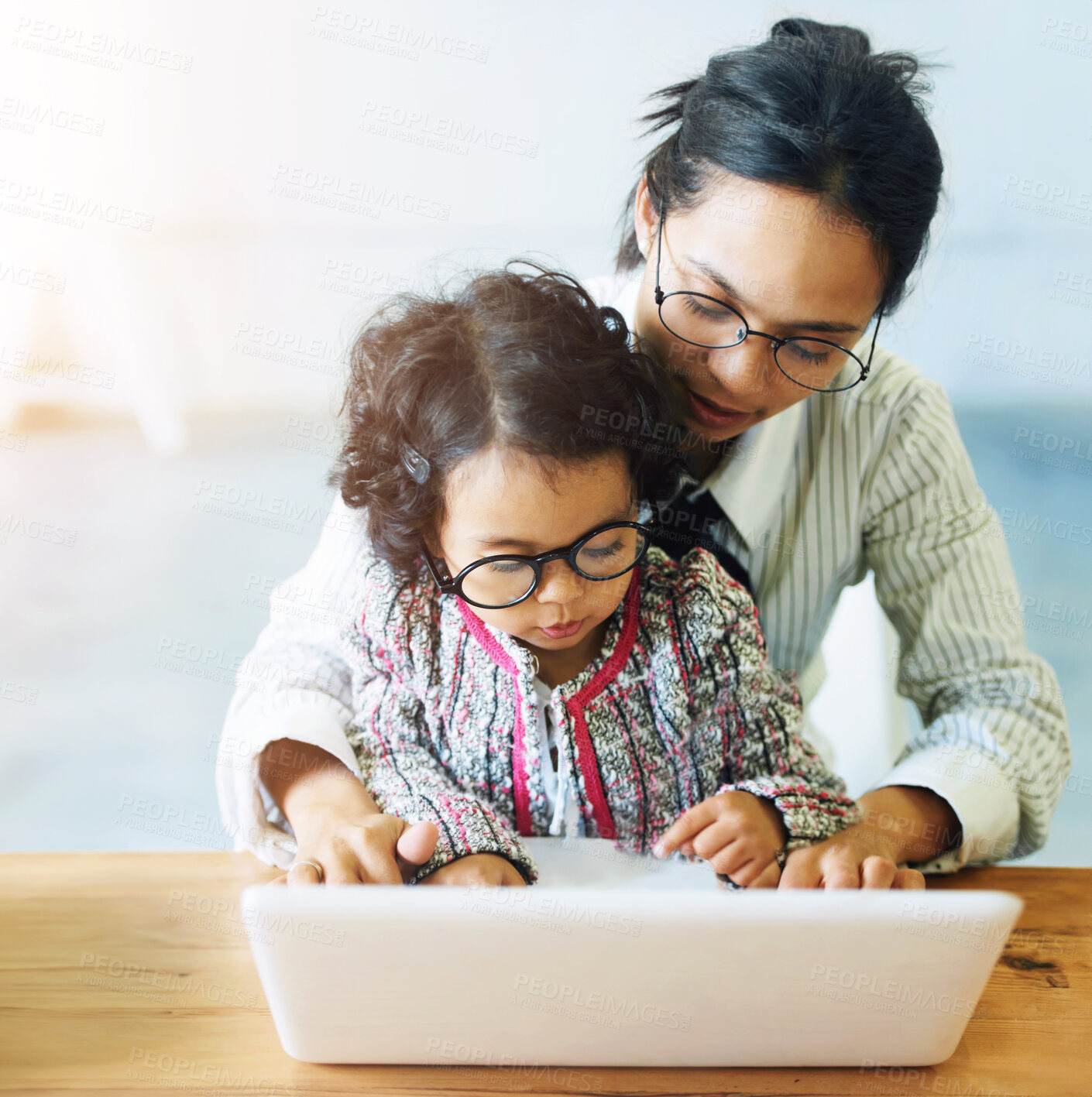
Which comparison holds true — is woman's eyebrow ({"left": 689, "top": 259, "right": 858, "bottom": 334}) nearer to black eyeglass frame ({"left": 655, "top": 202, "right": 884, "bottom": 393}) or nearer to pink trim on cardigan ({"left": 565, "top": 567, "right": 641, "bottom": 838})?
black eyeglass frame ({"left": 655, "top": 202, "right": 884, "bottom": 393})

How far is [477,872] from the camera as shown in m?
0.89

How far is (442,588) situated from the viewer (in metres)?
1.01

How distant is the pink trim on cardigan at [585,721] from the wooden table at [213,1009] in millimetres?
329

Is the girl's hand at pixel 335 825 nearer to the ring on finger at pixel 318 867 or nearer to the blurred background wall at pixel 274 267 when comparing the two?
the ring on finger at pixel 318 867

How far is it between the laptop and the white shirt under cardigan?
1.14 ft

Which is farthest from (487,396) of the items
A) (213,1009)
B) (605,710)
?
(213,1009)

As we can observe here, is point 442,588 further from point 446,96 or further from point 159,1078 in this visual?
point 446,96

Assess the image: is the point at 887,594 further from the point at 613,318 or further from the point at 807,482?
the point at 613,318

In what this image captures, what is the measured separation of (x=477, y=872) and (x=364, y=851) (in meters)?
0.11

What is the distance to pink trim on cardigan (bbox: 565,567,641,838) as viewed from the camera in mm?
1092

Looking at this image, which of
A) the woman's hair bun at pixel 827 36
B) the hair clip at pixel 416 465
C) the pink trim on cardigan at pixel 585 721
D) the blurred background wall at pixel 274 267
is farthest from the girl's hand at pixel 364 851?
the woman's hair bun at pixel 827 36

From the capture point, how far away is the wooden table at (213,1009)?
0.78m

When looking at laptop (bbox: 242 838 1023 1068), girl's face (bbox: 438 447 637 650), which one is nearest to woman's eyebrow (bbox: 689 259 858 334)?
girl's face (bbox: 438 447 637 650)

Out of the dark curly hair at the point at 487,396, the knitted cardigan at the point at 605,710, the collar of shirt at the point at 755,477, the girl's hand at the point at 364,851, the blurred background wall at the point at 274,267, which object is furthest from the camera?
the blurred background wall at the point at 274,267
